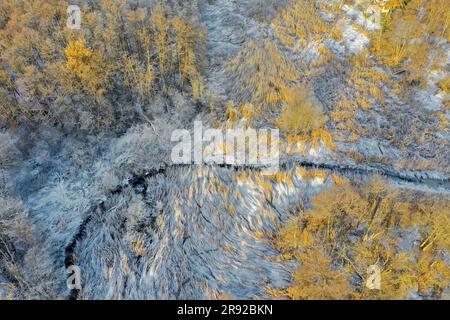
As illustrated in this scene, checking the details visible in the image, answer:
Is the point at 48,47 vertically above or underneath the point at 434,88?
above

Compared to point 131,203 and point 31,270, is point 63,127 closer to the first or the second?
point 131,203

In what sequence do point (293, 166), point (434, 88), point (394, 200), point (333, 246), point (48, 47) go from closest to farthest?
point (333, 246)
point (394, 200)
point (293, 166)
point (48, 47)
point (434, 88)

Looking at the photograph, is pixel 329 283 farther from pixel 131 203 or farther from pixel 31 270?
pixel 31 270

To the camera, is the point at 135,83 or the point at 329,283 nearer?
the point at 329,283

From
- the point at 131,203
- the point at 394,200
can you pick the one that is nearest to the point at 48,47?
the point at 131,203
